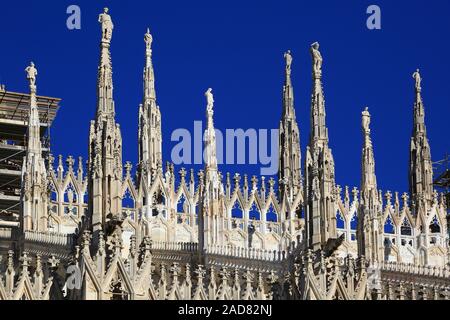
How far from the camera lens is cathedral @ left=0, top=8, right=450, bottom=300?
116 feet

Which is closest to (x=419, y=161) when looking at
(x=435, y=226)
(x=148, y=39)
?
(x=435, y=226)

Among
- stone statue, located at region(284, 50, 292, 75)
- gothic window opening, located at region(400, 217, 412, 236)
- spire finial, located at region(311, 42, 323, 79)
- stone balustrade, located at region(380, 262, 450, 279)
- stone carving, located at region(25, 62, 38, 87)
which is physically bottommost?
stone balustrade, located at region(380, 262, 450, 279)

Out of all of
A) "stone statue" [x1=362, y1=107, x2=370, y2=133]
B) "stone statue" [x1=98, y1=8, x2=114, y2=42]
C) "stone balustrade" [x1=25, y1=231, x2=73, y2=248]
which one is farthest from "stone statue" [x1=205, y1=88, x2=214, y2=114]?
"stone statue" [x1=98, y1=8, x2=114, y2=42]

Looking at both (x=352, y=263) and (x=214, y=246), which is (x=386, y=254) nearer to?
(x=214, y=246)

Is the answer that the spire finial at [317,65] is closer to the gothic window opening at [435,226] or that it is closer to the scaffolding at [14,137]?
the scaffolding at [14,137]

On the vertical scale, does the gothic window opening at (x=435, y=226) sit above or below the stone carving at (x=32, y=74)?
below

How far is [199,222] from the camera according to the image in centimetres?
5188

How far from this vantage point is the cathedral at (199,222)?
116ft

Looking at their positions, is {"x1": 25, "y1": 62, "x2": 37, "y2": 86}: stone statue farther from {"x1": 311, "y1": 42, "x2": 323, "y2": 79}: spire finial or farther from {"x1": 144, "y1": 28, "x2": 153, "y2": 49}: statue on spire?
{"x1": 311, "y1": 42, "x2": 323, "y2": 79}: spire finial

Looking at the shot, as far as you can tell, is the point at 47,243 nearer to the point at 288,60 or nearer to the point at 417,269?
the point at 417,269

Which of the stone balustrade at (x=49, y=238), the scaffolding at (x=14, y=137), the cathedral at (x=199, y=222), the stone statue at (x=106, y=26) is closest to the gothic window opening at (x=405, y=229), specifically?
the cathedral at (x=199, y=222)

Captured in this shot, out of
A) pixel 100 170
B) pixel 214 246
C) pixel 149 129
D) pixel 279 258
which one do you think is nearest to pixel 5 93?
pixel 149 129

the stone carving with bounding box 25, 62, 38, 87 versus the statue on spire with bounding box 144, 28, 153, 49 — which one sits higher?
the statue on spire with bounding box 144, 28, 153, 49
